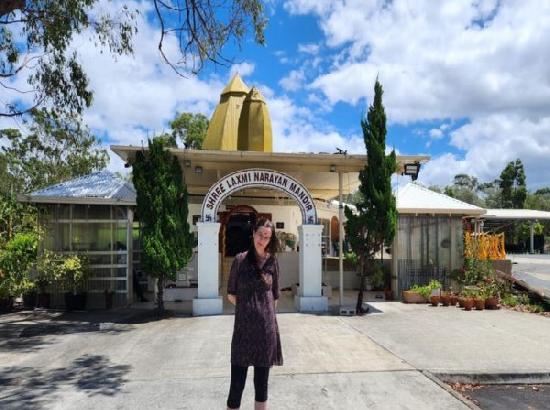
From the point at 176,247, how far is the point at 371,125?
5.06 meters

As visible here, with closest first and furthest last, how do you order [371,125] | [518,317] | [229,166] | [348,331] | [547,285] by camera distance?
1. [348,331]
2. [518,317]
3. [371,125]
4. [229,166]
5. [547,285]

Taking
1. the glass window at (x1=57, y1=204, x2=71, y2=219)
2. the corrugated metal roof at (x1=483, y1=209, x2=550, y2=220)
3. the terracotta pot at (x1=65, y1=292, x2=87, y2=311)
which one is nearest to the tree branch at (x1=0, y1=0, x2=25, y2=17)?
the glass window at (x1=57, y1=204, x2=71, y2=219)

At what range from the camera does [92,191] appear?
12602 millimetres

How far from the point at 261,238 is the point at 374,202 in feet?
25.4

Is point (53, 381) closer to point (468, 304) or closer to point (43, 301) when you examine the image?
point (43, 301)

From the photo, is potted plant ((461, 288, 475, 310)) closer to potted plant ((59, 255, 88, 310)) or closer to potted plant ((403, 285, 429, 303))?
potted plant ((403, 285, 429, 303))

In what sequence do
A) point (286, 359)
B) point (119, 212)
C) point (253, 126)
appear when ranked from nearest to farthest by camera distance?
point (286, 359) → point (119, 212) → point (253, 126)

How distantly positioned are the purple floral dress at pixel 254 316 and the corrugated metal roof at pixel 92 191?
8489 millimetres

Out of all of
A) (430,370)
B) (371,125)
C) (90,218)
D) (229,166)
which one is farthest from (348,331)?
(90,218)

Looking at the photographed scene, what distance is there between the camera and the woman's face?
4.23 metres

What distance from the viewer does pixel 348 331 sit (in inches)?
364

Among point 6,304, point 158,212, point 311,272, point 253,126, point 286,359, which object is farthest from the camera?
point 253,126

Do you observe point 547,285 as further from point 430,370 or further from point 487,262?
point 430,370

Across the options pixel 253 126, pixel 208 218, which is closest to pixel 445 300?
pixel 208 218
